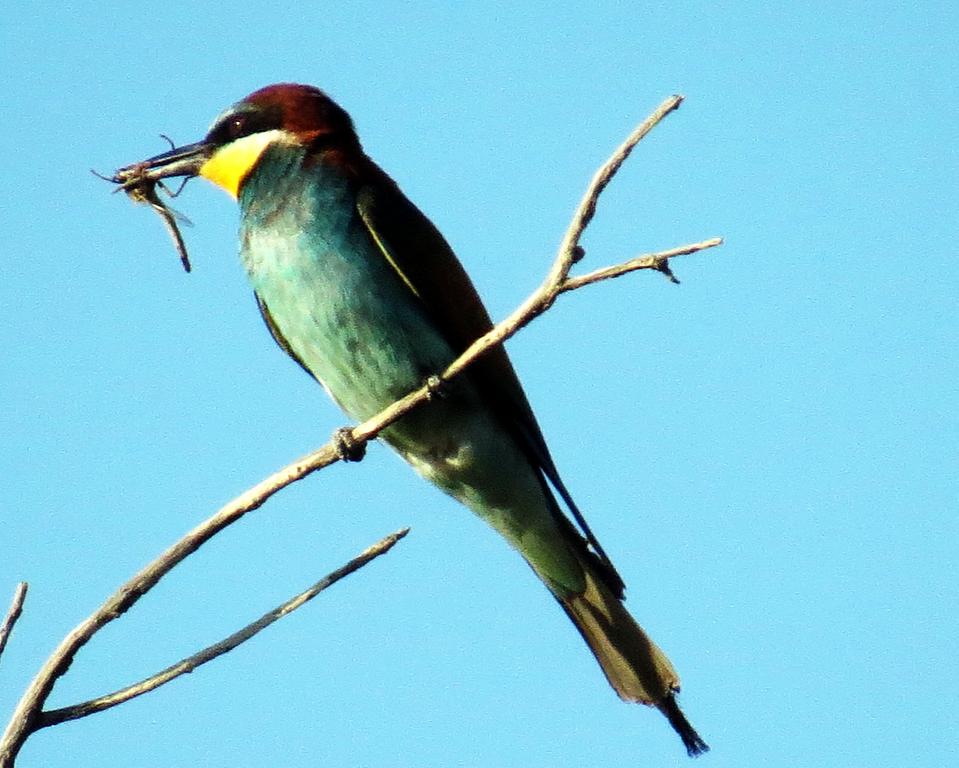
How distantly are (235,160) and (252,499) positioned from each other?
75.3 inches

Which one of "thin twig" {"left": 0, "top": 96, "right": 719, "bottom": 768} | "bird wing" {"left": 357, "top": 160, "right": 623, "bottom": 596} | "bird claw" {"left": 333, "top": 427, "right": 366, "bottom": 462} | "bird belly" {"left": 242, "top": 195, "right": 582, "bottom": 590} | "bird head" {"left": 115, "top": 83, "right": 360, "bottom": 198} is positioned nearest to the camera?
"thin twig" {"left": 0, "top": 96, "right": 719, "bottom": 768}

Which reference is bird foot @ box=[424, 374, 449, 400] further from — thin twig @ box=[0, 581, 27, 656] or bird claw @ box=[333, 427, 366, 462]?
thin twig @ box=[0, 581, 27, 656]

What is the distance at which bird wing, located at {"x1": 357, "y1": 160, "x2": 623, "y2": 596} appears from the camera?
3951 millimetres

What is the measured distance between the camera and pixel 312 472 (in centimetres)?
282

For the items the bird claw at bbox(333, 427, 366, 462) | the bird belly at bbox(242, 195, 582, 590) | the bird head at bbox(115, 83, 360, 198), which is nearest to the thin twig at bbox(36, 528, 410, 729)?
the bird claw at bbox(333, 427, 366, 462)

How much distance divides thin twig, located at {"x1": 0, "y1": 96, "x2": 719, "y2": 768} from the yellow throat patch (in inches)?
64.5

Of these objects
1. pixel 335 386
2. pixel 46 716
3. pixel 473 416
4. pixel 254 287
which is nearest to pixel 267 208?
pixel 254 287

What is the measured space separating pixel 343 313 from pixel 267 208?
423 mm

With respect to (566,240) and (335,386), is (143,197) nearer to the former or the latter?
(335,386)

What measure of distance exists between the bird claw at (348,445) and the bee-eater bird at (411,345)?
152mm

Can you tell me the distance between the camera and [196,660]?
2373 mm

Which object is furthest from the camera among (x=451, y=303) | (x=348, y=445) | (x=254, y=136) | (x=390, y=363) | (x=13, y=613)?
(x=254, y=136)

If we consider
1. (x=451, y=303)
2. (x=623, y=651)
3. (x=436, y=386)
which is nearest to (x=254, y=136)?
(x=451, y=303)

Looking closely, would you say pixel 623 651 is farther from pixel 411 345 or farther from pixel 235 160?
pixel 235 160
